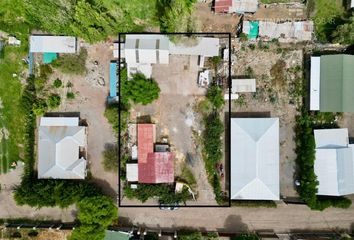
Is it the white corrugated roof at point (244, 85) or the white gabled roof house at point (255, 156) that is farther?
the white corrugated roof at point (244, 85)

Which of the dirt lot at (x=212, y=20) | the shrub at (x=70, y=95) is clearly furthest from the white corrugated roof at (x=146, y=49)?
the shrub at (x=70, y=95)

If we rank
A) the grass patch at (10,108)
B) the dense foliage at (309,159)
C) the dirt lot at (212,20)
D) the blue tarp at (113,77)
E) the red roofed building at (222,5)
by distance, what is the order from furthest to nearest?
the grass patch at (10,108) < the dirt lot at (212,20) < the blue tarp at (113,77) < the red roofed building at (222,5) < the dense foliage at (309,159)

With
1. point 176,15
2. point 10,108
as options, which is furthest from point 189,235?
point 10,108

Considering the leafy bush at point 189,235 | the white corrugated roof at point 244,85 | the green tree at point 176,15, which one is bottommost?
the leafy bush at point 189,235

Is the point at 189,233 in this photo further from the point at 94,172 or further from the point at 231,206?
the point at 94,172

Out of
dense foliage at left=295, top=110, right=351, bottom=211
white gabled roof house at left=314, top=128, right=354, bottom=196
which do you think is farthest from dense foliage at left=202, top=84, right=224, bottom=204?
white gabled roof house at left=314, top=128, right=354, bottom=196

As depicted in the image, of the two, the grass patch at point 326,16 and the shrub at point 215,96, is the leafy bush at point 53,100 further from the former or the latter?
the grass patch at point 326,16

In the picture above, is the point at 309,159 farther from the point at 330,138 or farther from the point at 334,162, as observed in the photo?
the point at 330,138

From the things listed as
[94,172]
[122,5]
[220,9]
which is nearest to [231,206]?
[94,172]
